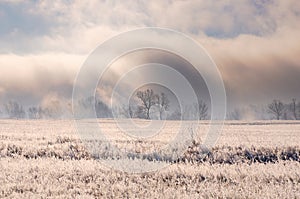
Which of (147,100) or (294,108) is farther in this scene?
(294,108)

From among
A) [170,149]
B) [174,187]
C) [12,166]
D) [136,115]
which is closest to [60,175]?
[12,166]

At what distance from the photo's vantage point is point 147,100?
108 m

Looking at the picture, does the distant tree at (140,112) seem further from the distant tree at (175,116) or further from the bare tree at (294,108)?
the bare tree at (294,108)

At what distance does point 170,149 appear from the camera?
57.4ft

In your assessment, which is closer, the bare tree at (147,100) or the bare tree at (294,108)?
the bare tree at (147,100)

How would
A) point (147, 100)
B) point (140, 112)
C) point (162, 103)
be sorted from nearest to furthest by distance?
point (140, 112) → point (147, 100) → point (162, 103)

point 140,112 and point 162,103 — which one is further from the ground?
point 162,103

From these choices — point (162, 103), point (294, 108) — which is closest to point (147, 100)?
point (162, 103)

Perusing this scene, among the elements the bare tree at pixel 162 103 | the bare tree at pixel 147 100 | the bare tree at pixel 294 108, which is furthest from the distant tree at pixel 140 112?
the bare tree at pixel 294 108

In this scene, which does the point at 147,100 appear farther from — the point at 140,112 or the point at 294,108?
the point at 294,108

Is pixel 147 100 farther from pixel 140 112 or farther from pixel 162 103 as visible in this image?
pixel 140 112

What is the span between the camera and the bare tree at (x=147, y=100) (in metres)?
101

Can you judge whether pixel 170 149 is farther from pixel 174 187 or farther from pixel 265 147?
pixel 174 187

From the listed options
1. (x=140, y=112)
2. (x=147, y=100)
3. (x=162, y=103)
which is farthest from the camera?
(x=162, y=103)
